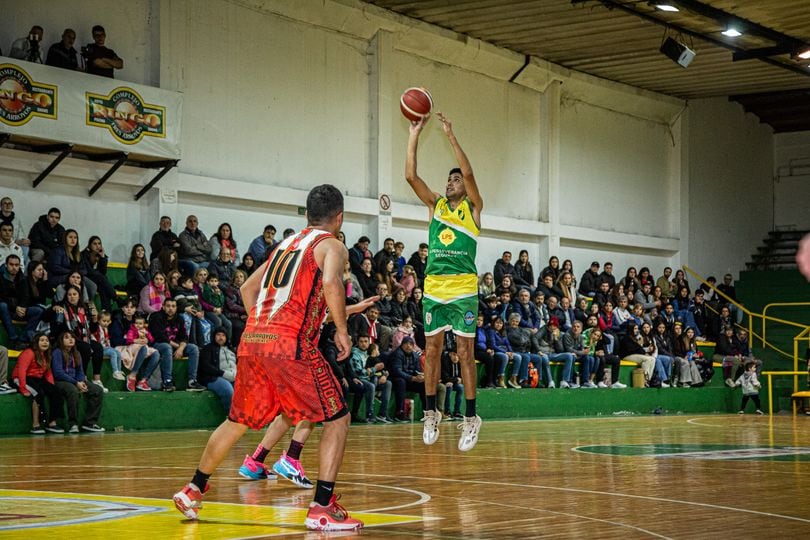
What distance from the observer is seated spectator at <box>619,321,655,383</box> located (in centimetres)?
2388

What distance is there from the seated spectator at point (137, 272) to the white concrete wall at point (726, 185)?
18.2 meters

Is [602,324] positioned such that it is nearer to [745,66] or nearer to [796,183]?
[745,66]

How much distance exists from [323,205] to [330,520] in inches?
63.0

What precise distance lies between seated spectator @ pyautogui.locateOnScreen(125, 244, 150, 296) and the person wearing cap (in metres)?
11.6

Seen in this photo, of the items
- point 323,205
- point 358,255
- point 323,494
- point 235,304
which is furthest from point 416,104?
point 358,255

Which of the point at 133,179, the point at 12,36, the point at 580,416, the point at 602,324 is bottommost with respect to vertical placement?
the point at 580,416

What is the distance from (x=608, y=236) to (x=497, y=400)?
10098 millimetres

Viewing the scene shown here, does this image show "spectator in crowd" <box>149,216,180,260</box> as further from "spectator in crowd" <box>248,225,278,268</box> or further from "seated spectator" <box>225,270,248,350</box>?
"spectator in crowd" <box>248,225,278,268</box>

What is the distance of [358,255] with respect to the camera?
20031 millimetres

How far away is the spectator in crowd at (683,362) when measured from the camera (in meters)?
24.9

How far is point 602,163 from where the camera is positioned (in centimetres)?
2881

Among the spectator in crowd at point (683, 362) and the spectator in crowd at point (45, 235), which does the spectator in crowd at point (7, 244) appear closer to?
the spectator in crowd at point (45, 235)

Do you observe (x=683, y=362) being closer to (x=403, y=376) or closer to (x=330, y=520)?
(x=403, y=376)

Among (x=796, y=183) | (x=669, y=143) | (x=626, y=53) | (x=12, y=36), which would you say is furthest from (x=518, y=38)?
(x=796, y=183)
